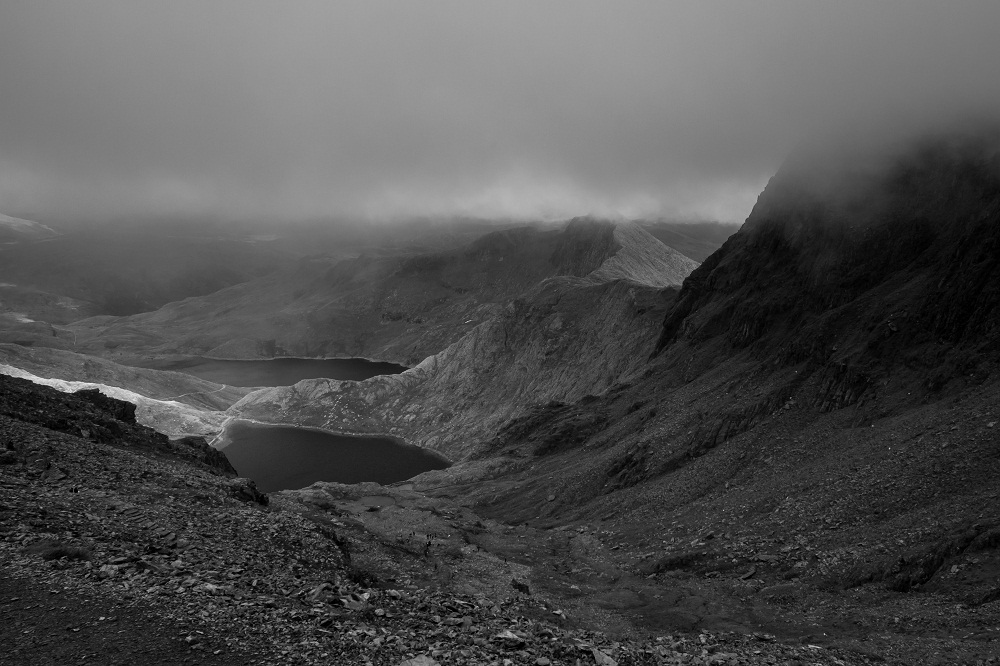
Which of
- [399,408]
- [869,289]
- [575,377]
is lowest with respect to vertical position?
[399,408]

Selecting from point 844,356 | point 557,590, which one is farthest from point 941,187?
point 557,590

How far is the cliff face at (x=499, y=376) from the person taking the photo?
152 meters

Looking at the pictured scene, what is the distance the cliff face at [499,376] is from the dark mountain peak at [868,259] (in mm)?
38722

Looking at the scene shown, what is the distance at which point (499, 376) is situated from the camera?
568 ft

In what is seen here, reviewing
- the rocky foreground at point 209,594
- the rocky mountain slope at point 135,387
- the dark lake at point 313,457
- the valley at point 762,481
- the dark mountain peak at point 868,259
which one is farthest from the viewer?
the rocky mountain slope at point 135,387

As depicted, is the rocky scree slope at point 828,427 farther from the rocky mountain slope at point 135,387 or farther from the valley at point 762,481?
the rocky mountain slope at point 135,387

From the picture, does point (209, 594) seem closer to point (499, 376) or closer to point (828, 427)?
point (828, 427)

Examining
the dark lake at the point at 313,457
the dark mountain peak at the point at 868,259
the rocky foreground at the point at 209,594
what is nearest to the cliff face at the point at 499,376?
the dark lake at the point at 313,457

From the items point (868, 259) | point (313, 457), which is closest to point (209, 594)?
point (868, 259)

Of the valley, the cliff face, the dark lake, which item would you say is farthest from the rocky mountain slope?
the valley

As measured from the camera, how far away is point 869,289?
80312 mm

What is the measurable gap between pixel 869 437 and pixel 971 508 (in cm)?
1795

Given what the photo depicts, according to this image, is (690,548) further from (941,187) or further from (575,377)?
(575,377)

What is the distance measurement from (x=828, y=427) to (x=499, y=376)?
371ft
